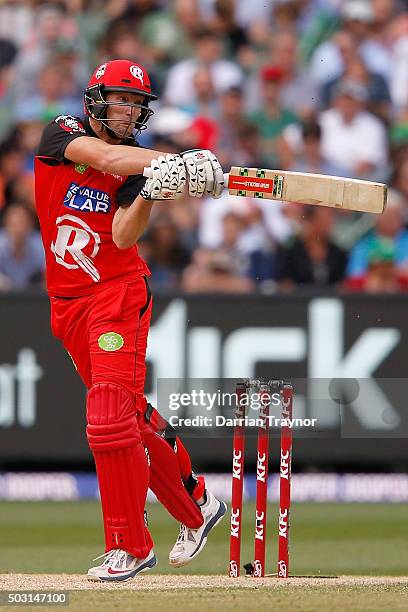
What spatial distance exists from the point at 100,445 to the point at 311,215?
5107mm

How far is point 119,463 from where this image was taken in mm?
5422

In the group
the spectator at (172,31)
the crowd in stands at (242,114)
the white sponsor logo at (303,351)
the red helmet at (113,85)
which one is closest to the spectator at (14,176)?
the crowd in stands at (242,114)

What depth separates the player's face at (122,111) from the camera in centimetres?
549

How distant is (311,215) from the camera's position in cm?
1021

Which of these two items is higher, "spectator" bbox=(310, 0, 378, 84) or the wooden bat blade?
"spectator" bbox=(310, 0, 378, 84)

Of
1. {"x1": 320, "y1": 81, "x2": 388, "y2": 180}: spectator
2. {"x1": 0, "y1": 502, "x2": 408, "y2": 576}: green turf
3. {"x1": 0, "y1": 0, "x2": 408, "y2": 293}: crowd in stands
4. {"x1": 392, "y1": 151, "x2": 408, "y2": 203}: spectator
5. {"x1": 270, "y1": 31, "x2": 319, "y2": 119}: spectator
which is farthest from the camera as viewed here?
{"x1": 270, "y1": 31, "x2": 319, "y2": 119}: spectator

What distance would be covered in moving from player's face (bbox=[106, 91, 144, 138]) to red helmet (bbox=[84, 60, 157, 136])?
0.8 inches

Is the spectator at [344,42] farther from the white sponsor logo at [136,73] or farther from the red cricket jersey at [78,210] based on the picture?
the red cricket jersey at [78,210]

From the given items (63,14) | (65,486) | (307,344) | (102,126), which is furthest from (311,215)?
(102,126)

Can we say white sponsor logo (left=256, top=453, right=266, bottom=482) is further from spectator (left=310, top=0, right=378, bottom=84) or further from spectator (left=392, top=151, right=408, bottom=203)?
spectator (left=310, top=0, right=378, bottom=84)

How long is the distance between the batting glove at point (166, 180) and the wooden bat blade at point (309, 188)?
21 centimetres

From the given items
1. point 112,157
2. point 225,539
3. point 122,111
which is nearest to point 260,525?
point 112,157

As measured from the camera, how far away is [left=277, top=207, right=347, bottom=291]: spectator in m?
9.95

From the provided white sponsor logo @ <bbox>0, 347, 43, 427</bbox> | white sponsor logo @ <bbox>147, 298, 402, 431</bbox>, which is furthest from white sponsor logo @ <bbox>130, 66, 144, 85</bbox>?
white sponsor logo @ <bbox>0, 347, 43, 427</bbox>
